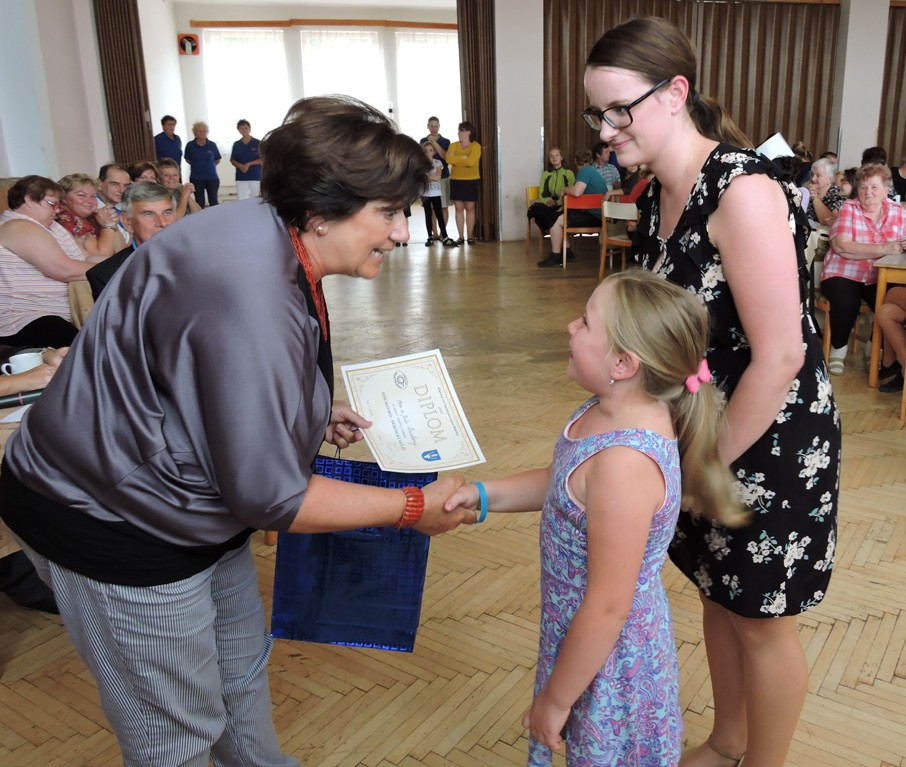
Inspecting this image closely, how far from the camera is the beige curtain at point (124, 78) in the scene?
448 inches

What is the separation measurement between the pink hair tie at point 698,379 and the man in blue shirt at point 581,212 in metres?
8.63

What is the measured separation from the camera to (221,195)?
17.9 meters

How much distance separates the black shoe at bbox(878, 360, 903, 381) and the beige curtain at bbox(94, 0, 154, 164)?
10.8m

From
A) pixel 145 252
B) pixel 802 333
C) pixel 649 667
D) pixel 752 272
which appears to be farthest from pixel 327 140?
pixel 649 667

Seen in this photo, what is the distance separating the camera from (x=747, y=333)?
52.7 inches

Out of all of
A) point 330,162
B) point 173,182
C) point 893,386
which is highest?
point 330,162

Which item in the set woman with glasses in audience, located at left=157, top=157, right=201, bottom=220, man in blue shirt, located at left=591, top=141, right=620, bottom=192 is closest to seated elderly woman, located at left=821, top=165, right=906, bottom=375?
woman with glasses in audience, located at left=157, top=157, right=201, bottom=220

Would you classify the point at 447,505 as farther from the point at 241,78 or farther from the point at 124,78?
the point at 241,78

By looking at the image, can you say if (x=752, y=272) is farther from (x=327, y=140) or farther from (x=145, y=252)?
(x=145, y=252)

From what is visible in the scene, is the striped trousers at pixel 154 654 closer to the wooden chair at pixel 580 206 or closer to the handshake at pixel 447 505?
the handshake at pixel 447 505

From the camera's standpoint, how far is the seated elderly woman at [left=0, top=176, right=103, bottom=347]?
4.11 metres

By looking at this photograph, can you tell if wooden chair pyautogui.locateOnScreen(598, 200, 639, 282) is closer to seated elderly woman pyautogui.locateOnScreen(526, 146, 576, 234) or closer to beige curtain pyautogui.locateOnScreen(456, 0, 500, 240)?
seated elderly woman pyautogui.locateOnScreen(526, 146, 576, 234)

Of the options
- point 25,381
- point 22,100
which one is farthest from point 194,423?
point 22,100

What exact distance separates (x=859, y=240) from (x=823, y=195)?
2.50 metres
